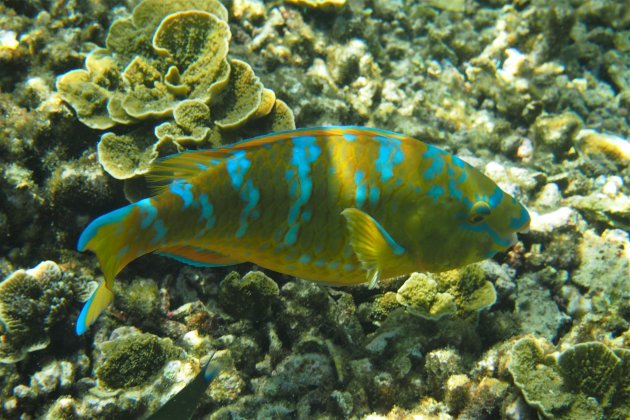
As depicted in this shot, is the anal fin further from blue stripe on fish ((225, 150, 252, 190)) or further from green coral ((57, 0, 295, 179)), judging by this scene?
green coral ((57, 0, 295, 179))

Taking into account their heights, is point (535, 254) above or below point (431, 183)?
below

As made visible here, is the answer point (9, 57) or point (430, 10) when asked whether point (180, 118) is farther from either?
point (430, 10)

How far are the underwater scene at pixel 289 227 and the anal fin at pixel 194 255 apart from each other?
0.01 m

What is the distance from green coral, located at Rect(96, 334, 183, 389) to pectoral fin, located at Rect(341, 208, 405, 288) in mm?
1844

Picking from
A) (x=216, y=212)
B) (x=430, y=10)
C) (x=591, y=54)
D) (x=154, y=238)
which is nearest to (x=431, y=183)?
(x=216, y=212)

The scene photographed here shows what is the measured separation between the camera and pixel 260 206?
7.77 feet

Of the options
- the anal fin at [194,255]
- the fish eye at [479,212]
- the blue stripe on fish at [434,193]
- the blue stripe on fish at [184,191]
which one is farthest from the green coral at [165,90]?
the fish eye at [479,212]

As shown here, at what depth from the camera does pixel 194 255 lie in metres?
2.51

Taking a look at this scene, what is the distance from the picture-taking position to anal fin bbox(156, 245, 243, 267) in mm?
2480

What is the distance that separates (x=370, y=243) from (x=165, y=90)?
3098 mm

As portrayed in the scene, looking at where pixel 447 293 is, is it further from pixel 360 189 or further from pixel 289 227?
pixel 289 227

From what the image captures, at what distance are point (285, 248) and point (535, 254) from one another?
2845 millimetres

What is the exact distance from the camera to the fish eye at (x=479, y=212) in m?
2.44

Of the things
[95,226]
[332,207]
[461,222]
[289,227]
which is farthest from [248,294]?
[461,222]
